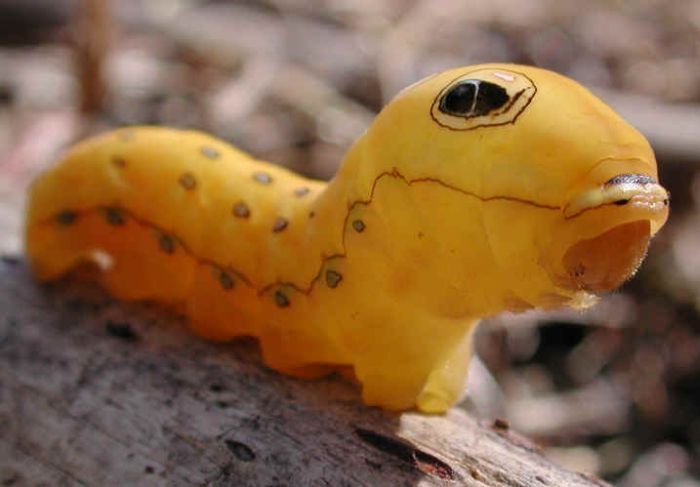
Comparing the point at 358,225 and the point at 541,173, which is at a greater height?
the point at 541,173

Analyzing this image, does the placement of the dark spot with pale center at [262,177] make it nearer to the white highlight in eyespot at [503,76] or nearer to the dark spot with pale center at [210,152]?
the dark spot with pale center at [210,152]

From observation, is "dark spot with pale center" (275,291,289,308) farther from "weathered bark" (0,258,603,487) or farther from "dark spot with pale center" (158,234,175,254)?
"dark spot with pale center" (158,234,175,254)

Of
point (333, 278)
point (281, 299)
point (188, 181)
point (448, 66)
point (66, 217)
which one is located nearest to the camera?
point (333, 278)

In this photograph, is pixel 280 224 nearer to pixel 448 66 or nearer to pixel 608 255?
pixel 608 255

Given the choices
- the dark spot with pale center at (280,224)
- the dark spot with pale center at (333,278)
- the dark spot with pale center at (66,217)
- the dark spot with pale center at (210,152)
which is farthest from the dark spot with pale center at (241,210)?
the dark spot with pale center at (66,217)

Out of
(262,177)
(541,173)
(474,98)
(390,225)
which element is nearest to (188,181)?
(262,177)

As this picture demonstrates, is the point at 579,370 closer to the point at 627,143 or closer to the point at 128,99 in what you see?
the point at 627,143

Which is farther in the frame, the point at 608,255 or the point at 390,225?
the point at 390,225
